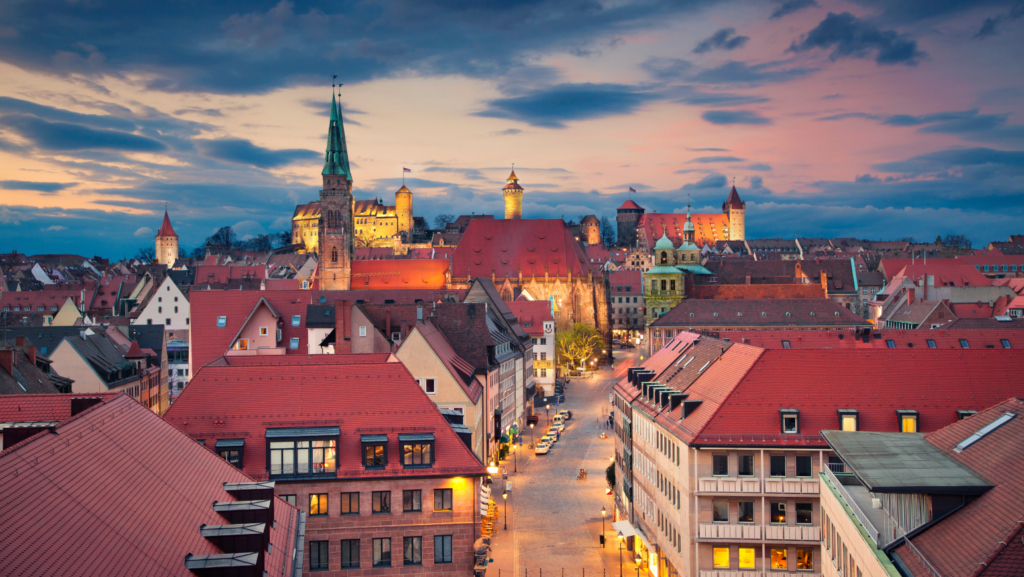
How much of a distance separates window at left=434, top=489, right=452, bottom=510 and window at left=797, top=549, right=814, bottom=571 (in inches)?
525

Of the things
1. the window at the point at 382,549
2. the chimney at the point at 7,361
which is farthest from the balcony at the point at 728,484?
the chimney at the point at 7,361

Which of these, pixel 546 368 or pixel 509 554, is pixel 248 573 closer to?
pixel 509 554

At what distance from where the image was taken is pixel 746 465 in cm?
3450

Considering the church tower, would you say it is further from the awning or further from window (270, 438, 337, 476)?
window (270, 438, 337, 476)

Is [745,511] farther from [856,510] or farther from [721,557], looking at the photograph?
[856,510]

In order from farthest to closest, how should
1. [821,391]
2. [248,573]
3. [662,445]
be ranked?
[662,445]
[821,391]
[248,573]

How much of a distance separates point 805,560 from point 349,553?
16.9 metres

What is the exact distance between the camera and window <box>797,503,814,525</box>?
3409 cm

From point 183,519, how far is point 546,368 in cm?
8903

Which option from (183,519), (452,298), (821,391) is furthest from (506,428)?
(183,519)

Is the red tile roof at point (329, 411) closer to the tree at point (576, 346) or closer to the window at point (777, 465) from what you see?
the window at point (777, 465)

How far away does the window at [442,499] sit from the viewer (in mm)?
31969

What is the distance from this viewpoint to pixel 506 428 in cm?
7175

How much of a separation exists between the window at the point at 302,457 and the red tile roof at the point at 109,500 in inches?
344
